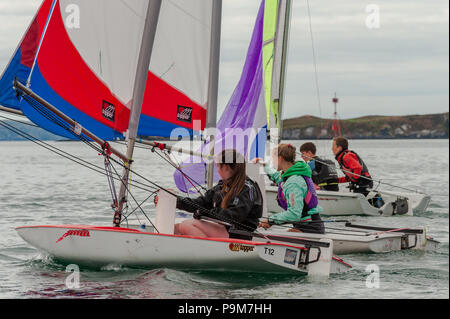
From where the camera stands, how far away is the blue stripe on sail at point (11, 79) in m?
6.20

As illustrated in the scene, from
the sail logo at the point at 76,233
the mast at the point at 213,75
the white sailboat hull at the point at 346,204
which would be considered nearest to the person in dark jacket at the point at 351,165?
the white sailboat hull at the point at 346,204

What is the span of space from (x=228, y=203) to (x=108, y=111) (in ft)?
5.84

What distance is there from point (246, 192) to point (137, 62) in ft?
6.83

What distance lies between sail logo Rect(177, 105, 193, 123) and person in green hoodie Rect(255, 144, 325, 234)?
159 centimetres

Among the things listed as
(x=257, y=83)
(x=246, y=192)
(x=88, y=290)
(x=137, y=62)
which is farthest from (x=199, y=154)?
(x=257, y=83)

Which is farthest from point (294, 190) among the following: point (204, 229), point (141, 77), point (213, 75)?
point (213, 75)

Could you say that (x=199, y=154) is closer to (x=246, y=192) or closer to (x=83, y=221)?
(x=246, y=192)

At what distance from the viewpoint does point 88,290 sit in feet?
19.0

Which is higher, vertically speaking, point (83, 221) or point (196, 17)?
point (196, 17)

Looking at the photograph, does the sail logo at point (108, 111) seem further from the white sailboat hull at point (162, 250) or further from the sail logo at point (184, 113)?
the white sailboat hull at point (162, 250)

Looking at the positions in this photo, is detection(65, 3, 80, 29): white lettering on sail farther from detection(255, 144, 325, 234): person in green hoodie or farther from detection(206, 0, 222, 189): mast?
detection(255, 144, 325, 234): person in green hoodie
